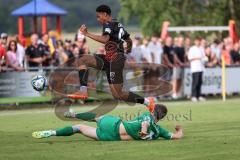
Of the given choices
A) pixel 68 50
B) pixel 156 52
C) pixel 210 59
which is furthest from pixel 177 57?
pixel 68 50

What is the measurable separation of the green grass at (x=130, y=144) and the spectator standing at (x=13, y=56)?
16.6 feet

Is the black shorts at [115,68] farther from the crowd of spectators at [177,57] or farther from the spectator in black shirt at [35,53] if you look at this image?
the crowd of spectators at [177,57]

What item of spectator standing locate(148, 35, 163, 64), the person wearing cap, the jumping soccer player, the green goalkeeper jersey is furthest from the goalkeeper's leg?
spectator standing locate(148, 35, 163, 64)

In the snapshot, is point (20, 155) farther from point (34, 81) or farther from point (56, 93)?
point (56, 93)

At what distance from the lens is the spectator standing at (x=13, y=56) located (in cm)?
2545

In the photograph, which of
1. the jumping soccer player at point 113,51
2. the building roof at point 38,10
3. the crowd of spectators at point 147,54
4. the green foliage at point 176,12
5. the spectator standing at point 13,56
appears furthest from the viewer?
the green foliage at point 176,12

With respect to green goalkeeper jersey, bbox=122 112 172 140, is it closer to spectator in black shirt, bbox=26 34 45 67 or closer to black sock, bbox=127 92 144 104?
black sock, bbox=127 92 144 104

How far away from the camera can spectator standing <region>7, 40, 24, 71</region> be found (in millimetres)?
25448

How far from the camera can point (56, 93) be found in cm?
2648

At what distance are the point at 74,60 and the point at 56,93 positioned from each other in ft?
5.10

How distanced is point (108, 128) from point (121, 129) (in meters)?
0.23

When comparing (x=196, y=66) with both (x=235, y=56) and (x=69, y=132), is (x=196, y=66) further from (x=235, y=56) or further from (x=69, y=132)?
(x=69, y=132)

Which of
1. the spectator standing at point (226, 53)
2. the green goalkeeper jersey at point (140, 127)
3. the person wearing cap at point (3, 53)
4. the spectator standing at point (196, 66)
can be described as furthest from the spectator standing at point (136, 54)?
the green goalkeeper jersey at point (140, 127)

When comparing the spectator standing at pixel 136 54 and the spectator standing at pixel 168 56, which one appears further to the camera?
the spectator standing at pixel 168 56
